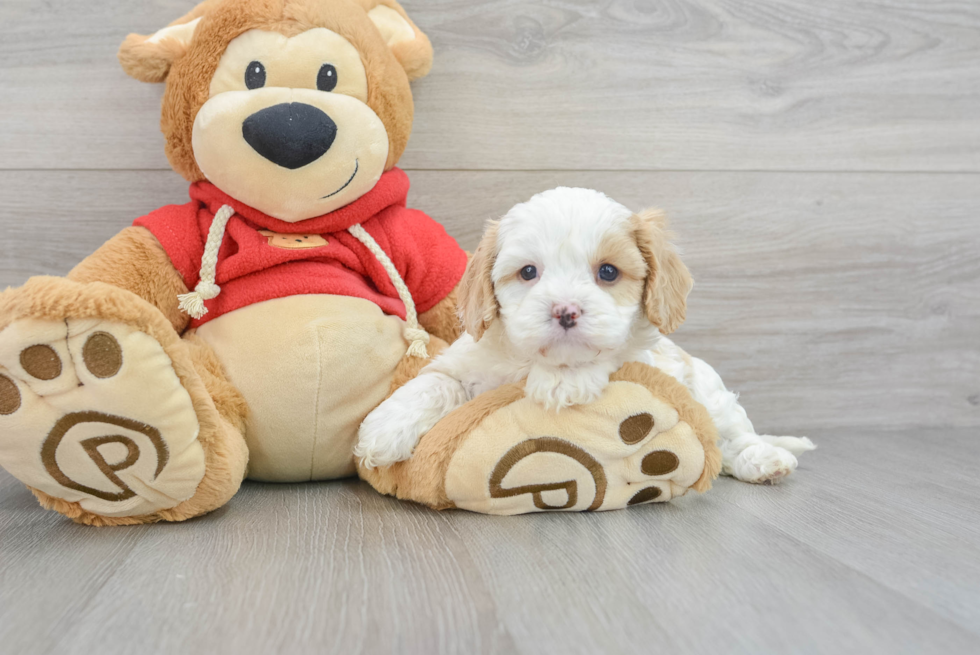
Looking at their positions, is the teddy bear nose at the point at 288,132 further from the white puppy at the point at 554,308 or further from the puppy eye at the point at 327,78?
the white puppy at the point at 554,308

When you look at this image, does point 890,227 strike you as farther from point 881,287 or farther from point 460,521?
point 460,521

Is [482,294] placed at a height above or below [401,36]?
below

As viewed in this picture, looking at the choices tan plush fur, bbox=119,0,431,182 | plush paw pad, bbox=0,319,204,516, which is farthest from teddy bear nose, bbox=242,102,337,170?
plush paw pad, bbox=0,319,204,516

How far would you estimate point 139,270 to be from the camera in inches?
46.8

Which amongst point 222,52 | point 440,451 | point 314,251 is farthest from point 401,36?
point 440,451

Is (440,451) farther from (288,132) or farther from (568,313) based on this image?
(288,132)

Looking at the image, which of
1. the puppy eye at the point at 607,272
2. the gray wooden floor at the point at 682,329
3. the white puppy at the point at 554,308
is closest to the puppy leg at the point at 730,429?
the gray wooden floor at the point at 682,329

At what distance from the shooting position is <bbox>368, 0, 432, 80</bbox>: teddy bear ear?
134cm

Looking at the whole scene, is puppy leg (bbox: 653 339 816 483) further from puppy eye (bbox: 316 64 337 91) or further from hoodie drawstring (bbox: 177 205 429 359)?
puppy eye (bbox: 316 64 337 91)

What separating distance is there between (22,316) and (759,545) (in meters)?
1.02

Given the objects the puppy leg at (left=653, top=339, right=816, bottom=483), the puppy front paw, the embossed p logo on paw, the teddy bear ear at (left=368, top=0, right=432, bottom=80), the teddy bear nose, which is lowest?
the puppy leg at (left=653, top=339, right=816, bottom=483)

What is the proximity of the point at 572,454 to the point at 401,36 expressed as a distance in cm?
85

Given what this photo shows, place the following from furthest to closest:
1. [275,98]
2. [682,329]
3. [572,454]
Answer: [682,329] < [275,98] < [572,454]

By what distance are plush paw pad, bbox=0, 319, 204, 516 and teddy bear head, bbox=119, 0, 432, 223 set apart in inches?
14.3
